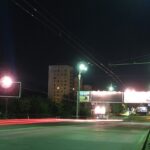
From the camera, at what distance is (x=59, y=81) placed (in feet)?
513

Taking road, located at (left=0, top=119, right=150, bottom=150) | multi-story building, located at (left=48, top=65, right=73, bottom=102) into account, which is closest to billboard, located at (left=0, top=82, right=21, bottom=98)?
road, located at (left=0, top=119, right=150, bottom=150)

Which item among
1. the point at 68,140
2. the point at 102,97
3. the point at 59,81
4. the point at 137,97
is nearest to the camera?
the point at 68,140

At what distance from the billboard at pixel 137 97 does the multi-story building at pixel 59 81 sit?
2265 inches

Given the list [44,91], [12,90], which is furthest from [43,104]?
[44,91]

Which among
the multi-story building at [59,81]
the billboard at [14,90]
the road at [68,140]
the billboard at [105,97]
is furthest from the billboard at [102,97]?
the road at [68,140]

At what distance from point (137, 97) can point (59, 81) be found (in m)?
64.3

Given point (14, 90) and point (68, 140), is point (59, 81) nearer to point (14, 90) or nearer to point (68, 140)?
point (14, 90)

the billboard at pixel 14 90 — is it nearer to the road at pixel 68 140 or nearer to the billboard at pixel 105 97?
the billboard at pixel 105 97

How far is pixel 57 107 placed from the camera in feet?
335

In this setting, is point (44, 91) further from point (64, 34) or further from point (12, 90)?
point (64, 34)

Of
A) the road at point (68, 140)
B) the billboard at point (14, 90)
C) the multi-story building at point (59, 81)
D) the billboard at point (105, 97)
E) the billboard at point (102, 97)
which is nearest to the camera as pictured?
the road at point (68, 140)

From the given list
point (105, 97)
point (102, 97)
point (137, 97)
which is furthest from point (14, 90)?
point (137, 97)

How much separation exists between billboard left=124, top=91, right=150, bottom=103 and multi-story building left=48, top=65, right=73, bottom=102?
57.5m

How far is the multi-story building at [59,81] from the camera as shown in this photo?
15362 cm
